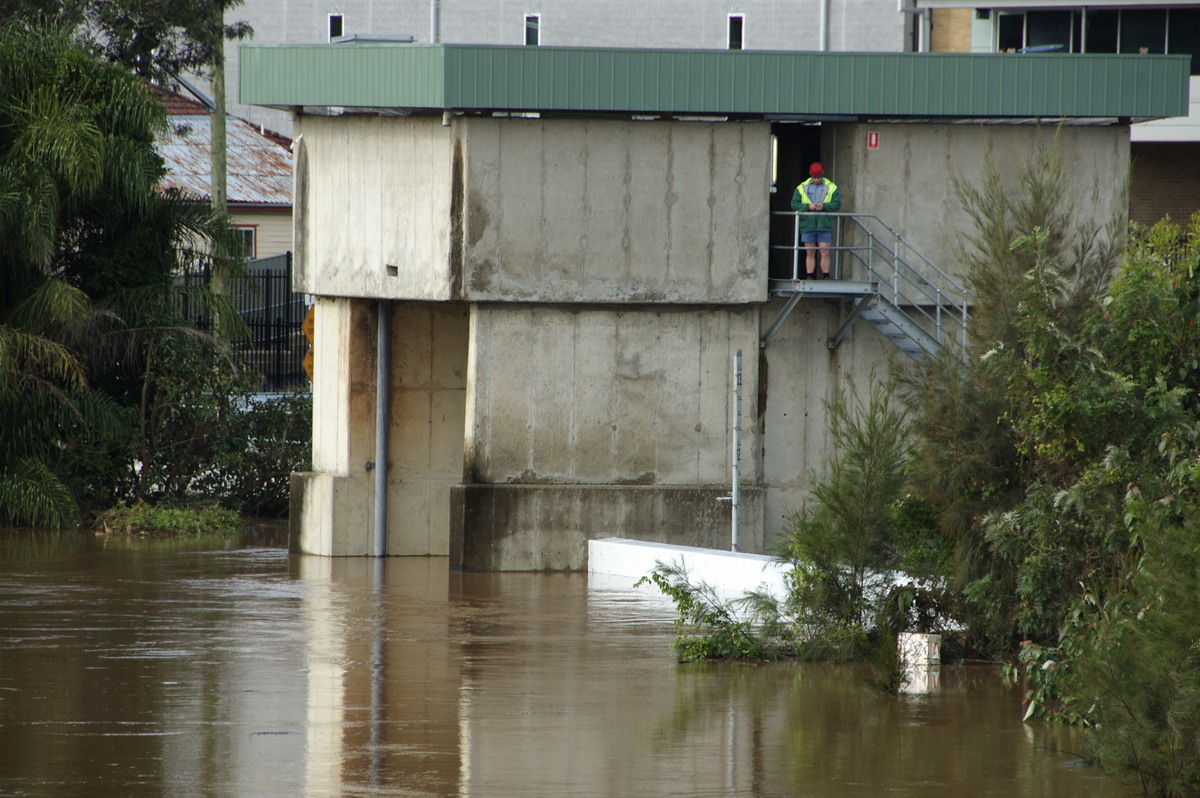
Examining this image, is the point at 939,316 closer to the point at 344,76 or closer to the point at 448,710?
the point at 344,76

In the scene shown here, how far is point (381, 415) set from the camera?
808 inches

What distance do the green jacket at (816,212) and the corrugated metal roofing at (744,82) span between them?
81 centimetres

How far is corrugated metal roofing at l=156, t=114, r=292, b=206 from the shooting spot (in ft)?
143

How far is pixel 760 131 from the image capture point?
19.2m

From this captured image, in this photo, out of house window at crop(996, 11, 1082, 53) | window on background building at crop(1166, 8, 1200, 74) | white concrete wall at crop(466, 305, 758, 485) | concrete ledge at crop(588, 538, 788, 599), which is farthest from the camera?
house window at crop(996, 11, 1082, 53)

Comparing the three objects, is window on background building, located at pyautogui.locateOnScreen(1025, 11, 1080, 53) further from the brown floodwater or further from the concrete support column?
the brown floodwater

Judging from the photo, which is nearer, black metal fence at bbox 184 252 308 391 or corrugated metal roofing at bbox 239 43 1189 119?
corrugated metal roofing at bbox 239 43 1189 119

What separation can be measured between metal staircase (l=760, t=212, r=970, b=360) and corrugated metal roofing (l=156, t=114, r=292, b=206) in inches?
1006

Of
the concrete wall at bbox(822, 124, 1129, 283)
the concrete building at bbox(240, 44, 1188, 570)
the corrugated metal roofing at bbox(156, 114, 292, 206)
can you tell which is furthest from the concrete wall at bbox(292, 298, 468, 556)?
the corrugated metal roofing at bbox(156, 114, 292, 206)

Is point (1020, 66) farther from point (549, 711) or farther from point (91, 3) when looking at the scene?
point (91, 3)

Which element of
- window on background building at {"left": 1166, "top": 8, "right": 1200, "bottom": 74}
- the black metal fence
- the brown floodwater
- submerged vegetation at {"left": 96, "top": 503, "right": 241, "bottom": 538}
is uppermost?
window on background building at {"left": 1166, "top": 8, "right": 1200, "bottom": 74}

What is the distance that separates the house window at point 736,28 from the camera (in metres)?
48.8

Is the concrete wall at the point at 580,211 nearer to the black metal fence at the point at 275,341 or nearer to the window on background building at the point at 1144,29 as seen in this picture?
the black metal fence at the point at 275,341

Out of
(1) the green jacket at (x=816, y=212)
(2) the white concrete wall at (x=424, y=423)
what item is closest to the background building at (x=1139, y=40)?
(1) the green jacket at (x=816, y=212)
